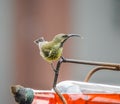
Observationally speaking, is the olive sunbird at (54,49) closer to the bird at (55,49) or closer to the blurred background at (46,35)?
the bird at (55,49)

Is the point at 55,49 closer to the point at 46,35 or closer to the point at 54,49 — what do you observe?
the point at 54,49

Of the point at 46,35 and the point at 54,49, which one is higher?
the point at 54,49

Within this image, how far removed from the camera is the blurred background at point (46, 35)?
1.43m

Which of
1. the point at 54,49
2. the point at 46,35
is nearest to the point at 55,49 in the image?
the point at 54,49

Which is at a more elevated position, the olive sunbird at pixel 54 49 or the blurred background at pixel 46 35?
the olive sunbird at pixel 54 49

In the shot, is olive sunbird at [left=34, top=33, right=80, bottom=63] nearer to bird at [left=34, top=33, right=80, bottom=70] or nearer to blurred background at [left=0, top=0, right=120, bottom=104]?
bird at [left=34, top=33, right=80, bottom=70]

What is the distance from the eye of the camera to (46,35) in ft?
4.61

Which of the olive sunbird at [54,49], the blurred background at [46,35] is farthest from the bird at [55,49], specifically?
the blurred background at [46,35]

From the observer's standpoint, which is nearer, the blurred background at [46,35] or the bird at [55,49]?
the bird at [55,49]

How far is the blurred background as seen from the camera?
1429 mm

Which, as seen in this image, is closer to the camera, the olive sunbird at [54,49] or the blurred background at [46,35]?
the olive sunbird at [54,49]

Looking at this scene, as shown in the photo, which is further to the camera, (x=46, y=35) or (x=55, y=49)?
(x=46, y=35)

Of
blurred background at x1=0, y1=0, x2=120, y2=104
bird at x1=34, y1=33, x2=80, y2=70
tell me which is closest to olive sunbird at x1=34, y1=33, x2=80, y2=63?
bird at x1=34, y1=33, x2=80, y2=70

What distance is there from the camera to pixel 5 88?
1473 mm
